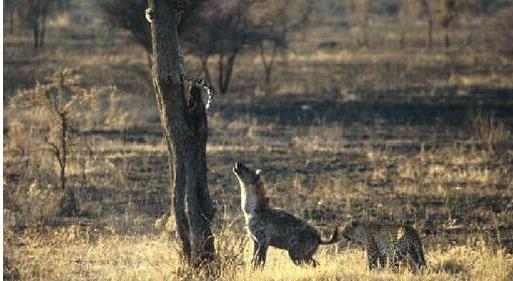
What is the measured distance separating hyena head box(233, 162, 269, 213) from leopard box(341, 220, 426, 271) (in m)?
1.05

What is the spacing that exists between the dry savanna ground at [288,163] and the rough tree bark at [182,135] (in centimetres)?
27

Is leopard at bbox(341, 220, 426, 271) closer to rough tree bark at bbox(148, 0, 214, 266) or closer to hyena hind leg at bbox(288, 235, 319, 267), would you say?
hyena hind leg at bbox(288, 235, 319, 267)

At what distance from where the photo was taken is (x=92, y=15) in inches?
1907

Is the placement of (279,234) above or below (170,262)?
above

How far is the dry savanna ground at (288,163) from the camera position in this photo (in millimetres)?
10273

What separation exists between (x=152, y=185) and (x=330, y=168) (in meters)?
3.68

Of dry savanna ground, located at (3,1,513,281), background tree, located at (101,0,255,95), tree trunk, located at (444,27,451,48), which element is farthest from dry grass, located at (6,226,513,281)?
tree trunk, located at (444,27,451,48)

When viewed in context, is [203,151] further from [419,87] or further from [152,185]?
[419,87]

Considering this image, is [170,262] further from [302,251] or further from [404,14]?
[404,14]

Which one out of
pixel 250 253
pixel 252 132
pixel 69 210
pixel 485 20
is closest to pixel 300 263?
pixel 250 253

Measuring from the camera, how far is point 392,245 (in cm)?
964

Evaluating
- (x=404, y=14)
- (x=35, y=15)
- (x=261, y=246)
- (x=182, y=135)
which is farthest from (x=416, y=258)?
(x=404, y=14)

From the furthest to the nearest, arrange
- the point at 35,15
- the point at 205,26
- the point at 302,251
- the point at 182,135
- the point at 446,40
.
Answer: the point at 446,40
the point at 35,15
the point at 205,26
the point at 302,251
the point at 182,135

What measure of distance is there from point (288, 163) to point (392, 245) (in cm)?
931
